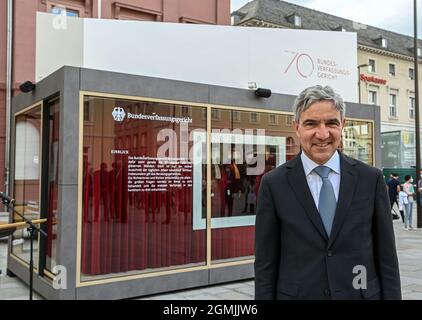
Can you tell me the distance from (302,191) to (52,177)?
4910mm

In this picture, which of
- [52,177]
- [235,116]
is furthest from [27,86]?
[235,116]

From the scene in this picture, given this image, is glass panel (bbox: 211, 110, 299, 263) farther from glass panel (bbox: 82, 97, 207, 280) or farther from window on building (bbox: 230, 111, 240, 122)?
glass panel (bbox: 82, 97, 207, 280)

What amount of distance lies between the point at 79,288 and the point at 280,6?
154ft

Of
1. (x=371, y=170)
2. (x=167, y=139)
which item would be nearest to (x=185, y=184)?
(x=167, y=139)

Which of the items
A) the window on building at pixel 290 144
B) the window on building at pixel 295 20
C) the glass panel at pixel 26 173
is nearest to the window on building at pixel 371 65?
the window on building at pixel 295 20

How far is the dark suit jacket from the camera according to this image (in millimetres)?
2232

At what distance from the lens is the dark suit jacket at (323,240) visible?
223cm

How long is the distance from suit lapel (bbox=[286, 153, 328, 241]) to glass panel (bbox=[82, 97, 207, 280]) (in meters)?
4.05

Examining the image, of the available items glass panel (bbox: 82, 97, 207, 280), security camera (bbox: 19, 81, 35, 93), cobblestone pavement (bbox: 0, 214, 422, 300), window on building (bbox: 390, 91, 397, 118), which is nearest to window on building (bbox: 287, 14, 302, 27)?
window on building (bbox: 390, 91, 397, 118)

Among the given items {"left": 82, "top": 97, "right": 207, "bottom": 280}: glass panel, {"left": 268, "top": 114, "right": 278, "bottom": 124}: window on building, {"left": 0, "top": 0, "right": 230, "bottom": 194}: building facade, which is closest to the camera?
{"left": 82, "top": 97, "right": 207, "bottom": 280}: glass panel

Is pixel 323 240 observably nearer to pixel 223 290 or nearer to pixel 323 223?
pixel 323 223

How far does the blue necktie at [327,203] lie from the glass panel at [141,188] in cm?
417
